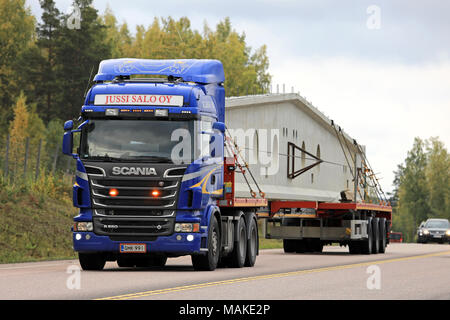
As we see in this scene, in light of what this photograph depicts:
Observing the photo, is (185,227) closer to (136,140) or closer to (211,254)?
(211,254)

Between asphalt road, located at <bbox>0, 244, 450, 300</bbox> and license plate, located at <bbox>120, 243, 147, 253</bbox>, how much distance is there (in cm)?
48

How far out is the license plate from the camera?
19.8 metres

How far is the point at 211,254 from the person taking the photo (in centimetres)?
2080

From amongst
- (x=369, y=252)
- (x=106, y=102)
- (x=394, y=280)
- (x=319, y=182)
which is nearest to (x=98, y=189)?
(x=106, y=102)

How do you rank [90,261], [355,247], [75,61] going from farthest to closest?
[75,61] → [355,247] → [90,261]

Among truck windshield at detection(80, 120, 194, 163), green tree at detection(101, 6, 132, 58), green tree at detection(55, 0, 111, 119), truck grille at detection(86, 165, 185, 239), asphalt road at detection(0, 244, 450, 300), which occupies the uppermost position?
green tree at detection(101, 6, 132, 58)

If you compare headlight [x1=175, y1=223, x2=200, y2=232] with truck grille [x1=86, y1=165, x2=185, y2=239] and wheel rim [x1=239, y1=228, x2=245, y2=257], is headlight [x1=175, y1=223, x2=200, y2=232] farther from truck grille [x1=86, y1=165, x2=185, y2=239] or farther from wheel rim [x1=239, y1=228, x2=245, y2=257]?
wheel rim [x1=239, y1=228, x2=245, y2=257]

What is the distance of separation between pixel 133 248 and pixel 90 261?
150cm

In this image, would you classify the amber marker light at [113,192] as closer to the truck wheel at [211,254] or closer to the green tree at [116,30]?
the truck wheel at [211,254]

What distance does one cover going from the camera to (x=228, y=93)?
323 ft

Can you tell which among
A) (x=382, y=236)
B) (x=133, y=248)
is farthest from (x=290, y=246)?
(x=133, y=248)

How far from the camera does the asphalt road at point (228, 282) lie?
47.4 feet

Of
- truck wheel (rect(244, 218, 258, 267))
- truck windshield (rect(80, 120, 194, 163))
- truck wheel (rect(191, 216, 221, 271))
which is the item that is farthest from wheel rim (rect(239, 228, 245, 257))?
truck windshield (rect(80, 120, 194, 163))

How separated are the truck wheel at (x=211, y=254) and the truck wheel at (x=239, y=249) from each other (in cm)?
149
